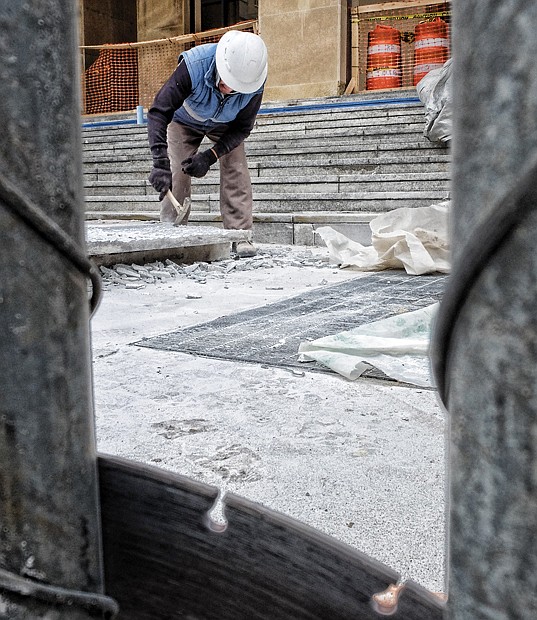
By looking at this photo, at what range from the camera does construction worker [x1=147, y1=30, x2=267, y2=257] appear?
558 centimetres

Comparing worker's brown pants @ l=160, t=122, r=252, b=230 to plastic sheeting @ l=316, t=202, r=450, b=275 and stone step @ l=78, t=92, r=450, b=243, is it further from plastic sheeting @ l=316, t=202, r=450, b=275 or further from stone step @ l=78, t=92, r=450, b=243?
plastic sheeting @ l=316, t=202, r=450, b=275

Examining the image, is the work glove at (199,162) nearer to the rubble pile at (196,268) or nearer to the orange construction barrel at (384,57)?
the rubble pile at (196,268)

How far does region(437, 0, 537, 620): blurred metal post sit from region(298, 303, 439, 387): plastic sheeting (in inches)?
77.4

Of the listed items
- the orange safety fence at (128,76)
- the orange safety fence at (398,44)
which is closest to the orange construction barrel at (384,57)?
the orange safety fence at (398,44)

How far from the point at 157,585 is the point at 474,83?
0.70 meters

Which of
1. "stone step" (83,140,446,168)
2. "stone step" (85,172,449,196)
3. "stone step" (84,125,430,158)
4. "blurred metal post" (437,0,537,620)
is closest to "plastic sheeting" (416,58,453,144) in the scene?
"stone step" (83,140,446,168)

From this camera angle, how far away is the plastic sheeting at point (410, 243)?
525cm

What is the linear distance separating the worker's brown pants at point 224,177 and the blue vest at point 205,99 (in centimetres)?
17

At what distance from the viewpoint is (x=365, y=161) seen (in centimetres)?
912

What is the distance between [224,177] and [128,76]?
33.7 ft

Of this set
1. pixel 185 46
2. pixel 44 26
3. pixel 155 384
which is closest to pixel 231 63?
pixel 155 384

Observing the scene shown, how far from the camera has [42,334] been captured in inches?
27.5

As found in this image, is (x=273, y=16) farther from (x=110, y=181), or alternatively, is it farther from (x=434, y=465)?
(x=434, y=465)

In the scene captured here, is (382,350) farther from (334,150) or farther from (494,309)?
(334,150)
